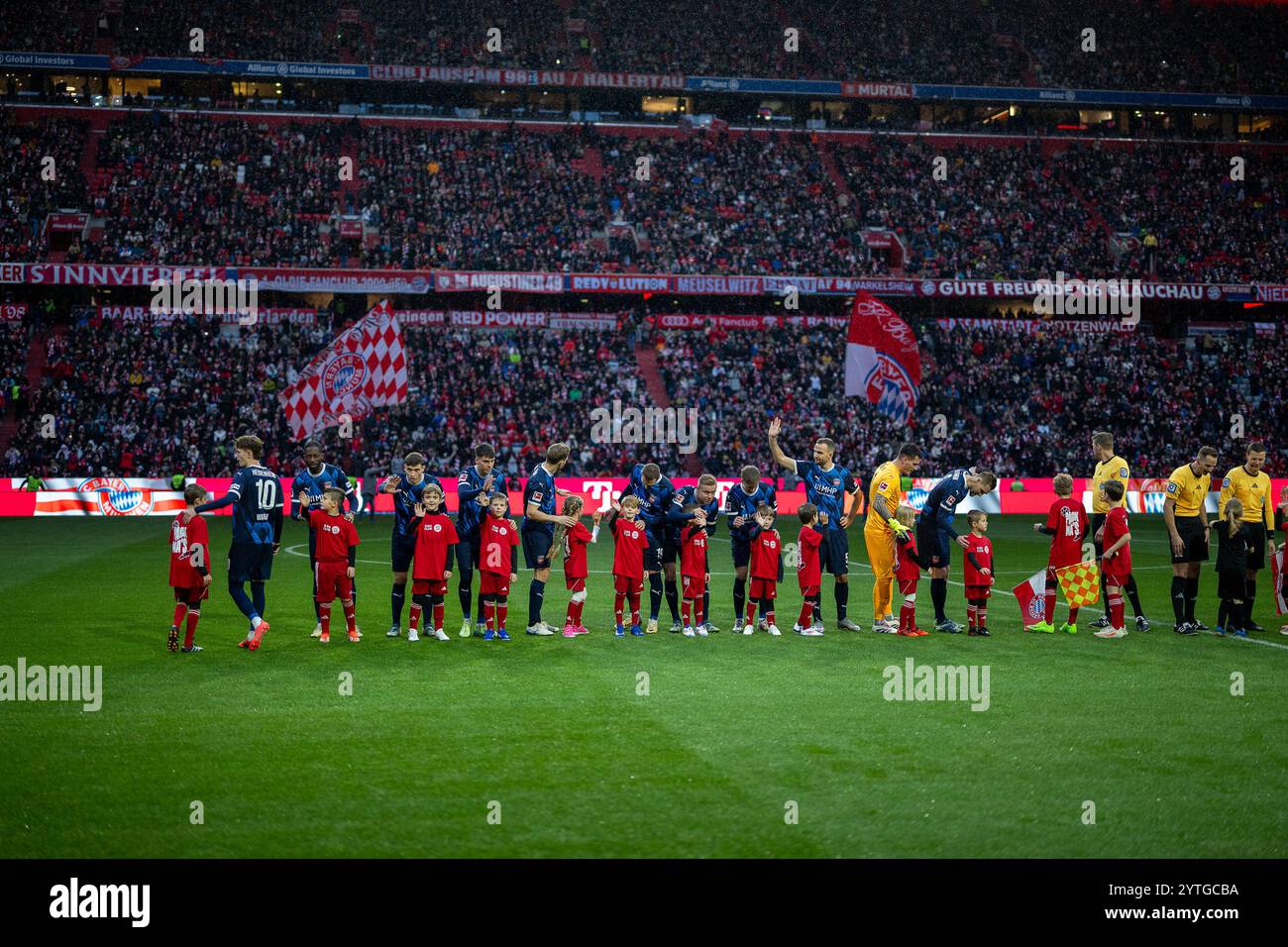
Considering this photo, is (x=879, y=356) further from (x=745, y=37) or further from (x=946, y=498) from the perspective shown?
(x=745, y=37)

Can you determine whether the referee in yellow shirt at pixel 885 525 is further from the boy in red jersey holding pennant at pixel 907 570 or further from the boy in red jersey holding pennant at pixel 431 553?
the boy in red jersey holding pennant at pixel 431 553

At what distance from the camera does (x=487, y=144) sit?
1875 inches

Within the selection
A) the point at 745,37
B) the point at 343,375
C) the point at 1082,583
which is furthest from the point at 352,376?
the point at 745,37

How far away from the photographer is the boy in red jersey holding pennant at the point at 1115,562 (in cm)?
1338

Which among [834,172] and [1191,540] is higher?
[834,172]

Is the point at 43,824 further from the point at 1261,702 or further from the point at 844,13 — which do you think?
Answer: the point at 844,13

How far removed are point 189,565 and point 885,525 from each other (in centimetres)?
789

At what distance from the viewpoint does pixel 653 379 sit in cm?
4156

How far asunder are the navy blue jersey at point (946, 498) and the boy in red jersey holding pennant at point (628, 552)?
138 inches

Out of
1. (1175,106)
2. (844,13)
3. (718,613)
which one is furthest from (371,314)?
(1175,106)

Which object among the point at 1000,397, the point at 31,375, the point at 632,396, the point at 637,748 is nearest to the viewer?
the point at 637,748

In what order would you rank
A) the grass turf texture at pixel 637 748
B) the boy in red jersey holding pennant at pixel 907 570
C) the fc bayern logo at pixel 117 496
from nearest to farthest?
1. the grass turf texture at pixel 637 748
2. the boy in red jersey holding pennant at pixel 907 570
3. the fc bayern logo at pixel 117 496

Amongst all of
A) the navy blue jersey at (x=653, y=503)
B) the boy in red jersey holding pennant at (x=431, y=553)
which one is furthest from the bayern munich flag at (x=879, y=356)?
the boy in red jersey holding pennant at (x=431, y=553)
